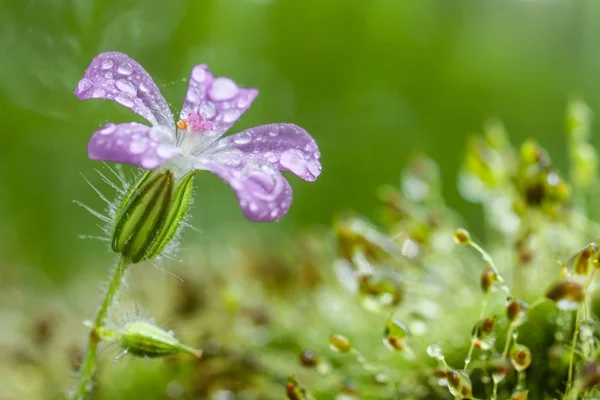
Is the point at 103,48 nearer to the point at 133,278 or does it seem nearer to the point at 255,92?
the point at 133,278

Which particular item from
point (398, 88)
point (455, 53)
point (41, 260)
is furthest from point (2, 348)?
point (455, 53)

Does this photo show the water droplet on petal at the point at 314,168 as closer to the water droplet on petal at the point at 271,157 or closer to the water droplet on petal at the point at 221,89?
the water droplet on petal at the point at 271,157

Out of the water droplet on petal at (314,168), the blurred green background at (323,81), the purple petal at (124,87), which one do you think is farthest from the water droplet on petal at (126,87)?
the blurred green background at (323,81)

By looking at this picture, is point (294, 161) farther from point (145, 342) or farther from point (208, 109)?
point (145, 342)

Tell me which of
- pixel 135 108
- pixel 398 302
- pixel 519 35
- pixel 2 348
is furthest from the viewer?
pixel 519 35

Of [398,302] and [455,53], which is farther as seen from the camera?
[455,53]

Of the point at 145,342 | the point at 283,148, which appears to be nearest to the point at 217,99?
the point at 283,148

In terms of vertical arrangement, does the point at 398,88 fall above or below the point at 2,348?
above
